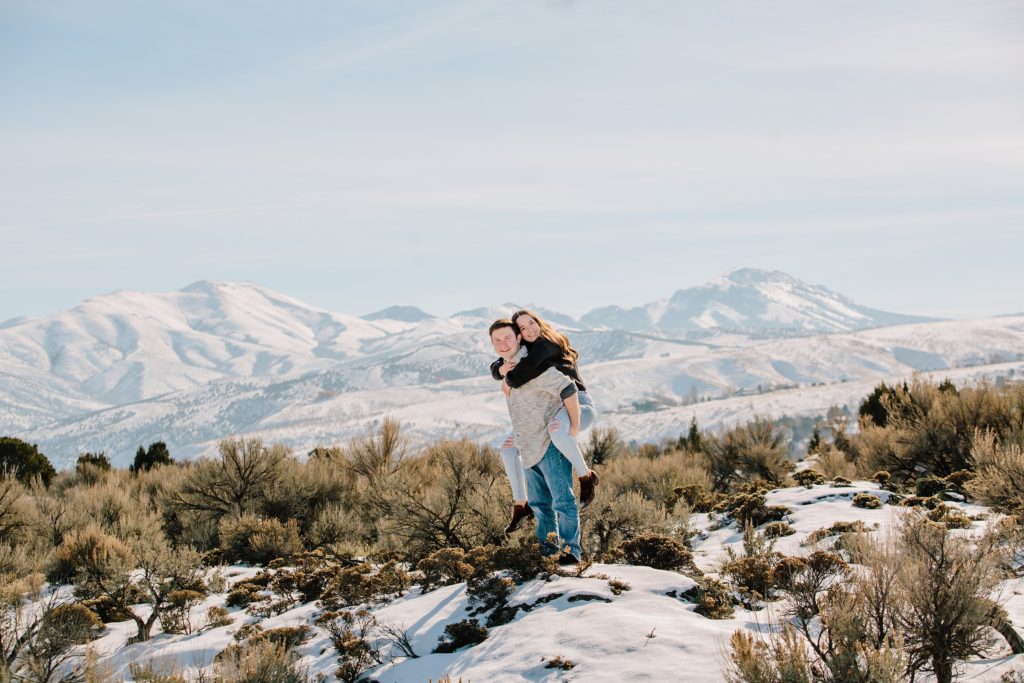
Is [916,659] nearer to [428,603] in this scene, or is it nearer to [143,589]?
[428,603]

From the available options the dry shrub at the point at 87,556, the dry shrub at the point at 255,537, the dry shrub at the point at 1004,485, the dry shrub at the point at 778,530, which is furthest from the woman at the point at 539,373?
the dry shrub at the point at 255,537

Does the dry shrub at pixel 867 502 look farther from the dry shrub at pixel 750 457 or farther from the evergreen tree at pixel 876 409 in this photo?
Answer: the evergreen tree at pixel 876 409

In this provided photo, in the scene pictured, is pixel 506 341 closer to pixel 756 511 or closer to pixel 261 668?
pixel 261 668

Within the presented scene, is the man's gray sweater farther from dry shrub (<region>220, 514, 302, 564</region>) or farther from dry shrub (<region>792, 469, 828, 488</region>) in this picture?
dry shrub (<region>792, 469, 828, 488</region>)

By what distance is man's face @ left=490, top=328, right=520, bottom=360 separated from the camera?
6129 millimetres

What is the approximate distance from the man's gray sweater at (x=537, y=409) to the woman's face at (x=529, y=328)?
0.33 m

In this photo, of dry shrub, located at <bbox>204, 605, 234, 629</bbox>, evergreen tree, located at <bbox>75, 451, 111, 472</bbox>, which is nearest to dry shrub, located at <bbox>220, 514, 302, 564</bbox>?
dry shrub, located at <bbox>204, 605, 234, 629</bbox>

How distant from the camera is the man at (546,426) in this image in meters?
6.12

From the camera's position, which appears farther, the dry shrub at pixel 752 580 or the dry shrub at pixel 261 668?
the dry shrub at pixel 752 580

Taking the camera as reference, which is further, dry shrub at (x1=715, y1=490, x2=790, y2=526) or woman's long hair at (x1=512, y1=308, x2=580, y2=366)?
dry shrub at (x1=715, y1=490, x2=790, y2=526)

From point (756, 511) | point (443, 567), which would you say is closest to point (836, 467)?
point (756, 511)

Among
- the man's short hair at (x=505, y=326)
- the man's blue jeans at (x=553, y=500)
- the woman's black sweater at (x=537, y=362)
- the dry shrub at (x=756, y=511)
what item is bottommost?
the dry shrub at (x=756, y=511)

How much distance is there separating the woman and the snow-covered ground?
82 centimetres

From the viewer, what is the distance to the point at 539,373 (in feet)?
20.0
